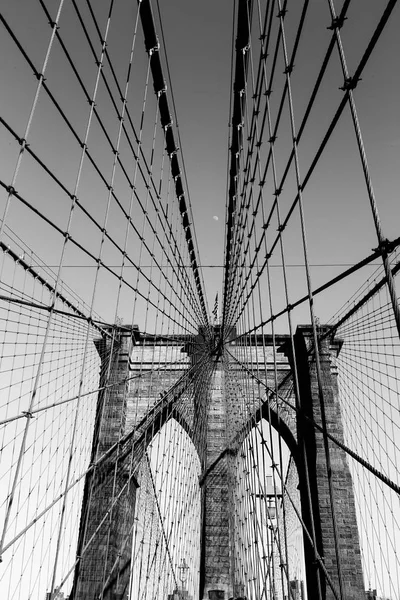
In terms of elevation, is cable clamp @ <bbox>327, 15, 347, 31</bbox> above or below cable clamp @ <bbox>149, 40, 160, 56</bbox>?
below

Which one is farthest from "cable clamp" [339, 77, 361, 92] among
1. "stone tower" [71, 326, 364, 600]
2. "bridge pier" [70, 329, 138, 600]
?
"bridge pier" [70, 329, 138, 600]

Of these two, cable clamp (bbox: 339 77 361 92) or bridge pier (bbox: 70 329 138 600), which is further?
bridge pier (bbox: 70 329 138 600)

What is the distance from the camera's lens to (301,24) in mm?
2605

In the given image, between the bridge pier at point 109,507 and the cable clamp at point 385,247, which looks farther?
the bridge pier at point 109,507

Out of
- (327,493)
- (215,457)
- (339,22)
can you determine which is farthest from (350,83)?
(215,457)

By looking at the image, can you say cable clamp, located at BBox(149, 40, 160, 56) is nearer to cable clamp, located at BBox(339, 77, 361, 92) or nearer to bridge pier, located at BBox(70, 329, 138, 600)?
bridge pier, located at BBox(70, 329, 138, 600)

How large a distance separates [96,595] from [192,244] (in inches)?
308

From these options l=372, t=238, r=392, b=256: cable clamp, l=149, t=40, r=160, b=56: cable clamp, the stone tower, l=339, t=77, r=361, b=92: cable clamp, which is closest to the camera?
l=372, t=238, r=392, b=256: cable clamp

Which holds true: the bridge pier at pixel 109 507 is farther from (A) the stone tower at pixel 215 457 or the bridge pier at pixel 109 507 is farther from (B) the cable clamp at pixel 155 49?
(B) the cable clamp at pixel 155 49

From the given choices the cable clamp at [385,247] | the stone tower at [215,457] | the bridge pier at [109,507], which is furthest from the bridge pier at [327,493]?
the cable clamp at [385,247]

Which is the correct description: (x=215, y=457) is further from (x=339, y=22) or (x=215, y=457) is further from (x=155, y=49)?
(x=339, y=22)

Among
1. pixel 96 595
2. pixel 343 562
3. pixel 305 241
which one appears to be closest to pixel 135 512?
pixel 96 595

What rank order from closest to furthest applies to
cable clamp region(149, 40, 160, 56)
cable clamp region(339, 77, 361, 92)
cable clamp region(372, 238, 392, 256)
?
1. cable clamp region(372, 238, 392, 256)
2. cable clamp region(339, 77, 361, 92)
3. cable clamp region(149, 40, 160, 56)

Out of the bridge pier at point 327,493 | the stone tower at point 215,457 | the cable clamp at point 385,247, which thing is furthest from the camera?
the stone tower at point 215,457
